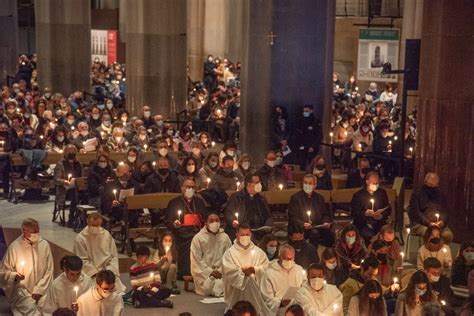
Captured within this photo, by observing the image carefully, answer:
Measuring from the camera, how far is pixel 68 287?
14.2m

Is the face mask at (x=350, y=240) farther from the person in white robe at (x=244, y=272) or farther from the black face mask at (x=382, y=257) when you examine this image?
the person in white robe at (x=244, y=272)

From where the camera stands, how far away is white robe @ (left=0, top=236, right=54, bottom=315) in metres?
15.4

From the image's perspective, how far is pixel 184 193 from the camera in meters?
18.1

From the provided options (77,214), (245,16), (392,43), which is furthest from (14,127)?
(392,43)

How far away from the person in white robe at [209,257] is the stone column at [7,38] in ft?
89.4

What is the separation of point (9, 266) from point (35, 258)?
15.3 inches

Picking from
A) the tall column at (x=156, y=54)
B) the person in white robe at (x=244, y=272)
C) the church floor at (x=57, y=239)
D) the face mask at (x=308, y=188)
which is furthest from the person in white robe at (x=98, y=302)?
the tall column at (x=156, y=54)

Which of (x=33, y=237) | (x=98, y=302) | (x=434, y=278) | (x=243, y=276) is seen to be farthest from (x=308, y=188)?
(x=98, y=302)

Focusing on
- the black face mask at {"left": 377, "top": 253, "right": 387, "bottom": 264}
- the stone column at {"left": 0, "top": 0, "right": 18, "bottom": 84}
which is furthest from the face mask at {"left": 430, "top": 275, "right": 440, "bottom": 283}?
the stone column at {"left": 0, "top": 0, "right": 18, "bottom": 84}

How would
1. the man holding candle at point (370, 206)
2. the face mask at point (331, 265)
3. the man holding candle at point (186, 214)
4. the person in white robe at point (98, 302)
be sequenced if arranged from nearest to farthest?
the person in white robe at point (98, 302), the face mask at point (331, 265), the man holding candle at point (186, 214), the man holding candle at point (370, 206)

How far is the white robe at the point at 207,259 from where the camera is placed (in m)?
17.0

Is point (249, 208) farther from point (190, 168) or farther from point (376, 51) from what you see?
point (376, 51)

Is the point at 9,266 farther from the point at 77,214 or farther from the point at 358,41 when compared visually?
the point at 358,41

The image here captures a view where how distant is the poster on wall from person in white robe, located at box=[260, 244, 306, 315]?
27.7m
